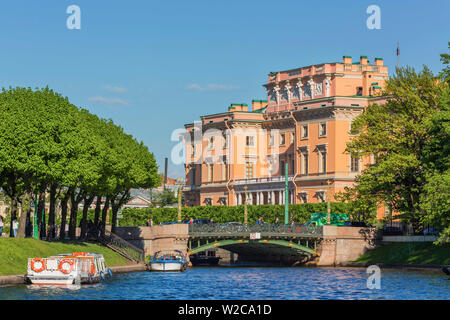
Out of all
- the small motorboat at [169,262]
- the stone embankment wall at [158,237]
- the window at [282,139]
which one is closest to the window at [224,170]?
the window at [282,139]

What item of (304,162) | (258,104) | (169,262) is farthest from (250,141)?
(169,262)

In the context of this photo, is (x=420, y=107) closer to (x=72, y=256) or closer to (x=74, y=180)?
(x=74, y=180)

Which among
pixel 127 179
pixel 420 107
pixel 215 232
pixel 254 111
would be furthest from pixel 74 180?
pixel 254 111

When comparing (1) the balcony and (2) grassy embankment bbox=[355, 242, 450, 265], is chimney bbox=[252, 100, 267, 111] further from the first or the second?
(2) grassy embankment bbox=[355, 242, 450, 265]

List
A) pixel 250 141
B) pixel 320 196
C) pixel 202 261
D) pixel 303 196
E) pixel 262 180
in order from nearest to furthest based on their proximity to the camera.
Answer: pixel 202 261
pixel 320 196
pixel 303 196
pixel 262 180
pixel 250 141

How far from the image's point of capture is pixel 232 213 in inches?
5586

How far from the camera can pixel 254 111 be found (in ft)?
553

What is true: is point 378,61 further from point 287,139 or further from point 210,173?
point 210,173

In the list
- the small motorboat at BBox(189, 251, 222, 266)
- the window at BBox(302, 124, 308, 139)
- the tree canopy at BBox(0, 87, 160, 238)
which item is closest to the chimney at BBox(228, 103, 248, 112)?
the window at BBox(302, 124, 308, 139)

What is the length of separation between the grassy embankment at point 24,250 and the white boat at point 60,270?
2.25m

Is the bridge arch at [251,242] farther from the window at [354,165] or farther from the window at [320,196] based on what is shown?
the window at [354,165]

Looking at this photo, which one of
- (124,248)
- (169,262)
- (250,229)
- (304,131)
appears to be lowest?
(169,262)

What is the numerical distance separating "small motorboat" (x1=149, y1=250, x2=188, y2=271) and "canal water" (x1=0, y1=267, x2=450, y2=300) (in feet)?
7.59

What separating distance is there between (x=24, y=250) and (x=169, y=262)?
23828 mm
